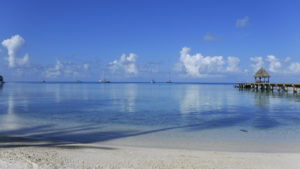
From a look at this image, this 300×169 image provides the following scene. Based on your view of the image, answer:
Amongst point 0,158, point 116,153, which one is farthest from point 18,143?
point 116,153

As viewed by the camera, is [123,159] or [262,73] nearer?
[123,159]

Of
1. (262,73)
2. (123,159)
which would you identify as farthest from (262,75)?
(123,159)

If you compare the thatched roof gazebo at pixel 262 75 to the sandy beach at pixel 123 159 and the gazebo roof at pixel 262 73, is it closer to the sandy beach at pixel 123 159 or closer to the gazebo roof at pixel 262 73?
the gazebo roof at pixel 262 73

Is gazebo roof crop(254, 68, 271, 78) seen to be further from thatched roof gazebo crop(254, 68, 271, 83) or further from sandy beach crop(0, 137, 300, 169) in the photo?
sandy beach crop(0, 137, 300, 169)

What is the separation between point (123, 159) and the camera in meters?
8.28

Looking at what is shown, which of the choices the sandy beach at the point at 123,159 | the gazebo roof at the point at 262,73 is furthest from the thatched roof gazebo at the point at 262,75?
the sandy beach at the point at 123,159

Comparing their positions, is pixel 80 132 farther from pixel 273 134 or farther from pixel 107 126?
pixel 273 134

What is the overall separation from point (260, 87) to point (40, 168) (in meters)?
67.1

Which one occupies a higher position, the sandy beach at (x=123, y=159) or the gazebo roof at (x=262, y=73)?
the gazebo roof at (x=262, y=73)

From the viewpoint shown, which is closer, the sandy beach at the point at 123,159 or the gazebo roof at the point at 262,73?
the sandy beach at the point at 123,159

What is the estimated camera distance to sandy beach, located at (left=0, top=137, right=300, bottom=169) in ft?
24.8

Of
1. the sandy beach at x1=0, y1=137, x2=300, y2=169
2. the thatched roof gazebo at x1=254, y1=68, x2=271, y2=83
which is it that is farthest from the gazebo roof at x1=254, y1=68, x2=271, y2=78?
the sandy beach at x1=0, y1=137, x2=300, y2=169

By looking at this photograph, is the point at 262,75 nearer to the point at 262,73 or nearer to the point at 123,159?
the point at 262,73

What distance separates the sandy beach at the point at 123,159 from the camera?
24.8 ft
